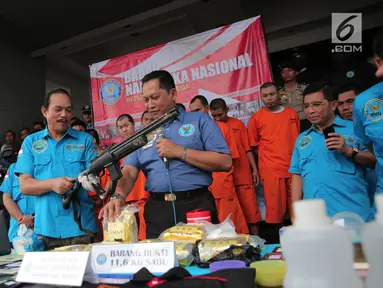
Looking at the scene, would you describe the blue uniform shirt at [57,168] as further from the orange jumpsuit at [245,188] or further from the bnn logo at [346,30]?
the bnn logo at [346,30]

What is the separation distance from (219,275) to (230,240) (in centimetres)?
25

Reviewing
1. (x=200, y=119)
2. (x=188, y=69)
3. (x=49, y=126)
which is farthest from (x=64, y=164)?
(x=188, y=69)

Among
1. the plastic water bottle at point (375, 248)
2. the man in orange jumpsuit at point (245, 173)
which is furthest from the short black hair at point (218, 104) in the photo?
the plastic water bottle at point (375, 248)

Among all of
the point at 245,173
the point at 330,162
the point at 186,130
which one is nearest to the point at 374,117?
the point at 330,162

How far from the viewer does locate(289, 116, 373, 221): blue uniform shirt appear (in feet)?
5.92

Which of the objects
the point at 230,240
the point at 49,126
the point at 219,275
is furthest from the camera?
the point at 49,126

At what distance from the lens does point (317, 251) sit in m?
0.38

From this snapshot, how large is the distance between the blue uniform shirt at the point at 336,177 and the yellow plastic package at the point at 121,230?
1088 mm

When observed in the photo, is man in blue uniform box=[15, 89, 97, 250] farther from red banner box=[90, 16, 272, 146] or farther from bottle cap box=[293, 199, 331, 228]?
red banner box=[90, 16, 272, 146]

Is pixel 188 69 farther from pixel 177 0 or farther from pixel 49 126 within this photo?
pixel 49 126

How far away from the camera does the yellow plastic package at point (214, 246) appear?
0.92 meters

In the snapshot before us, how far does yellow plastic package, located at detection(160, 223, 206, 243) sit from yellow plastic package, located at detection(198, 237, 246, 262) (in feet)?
0.25

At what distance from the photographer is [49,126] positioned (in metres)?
1.88

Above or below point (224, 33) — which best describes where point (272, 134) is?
below
